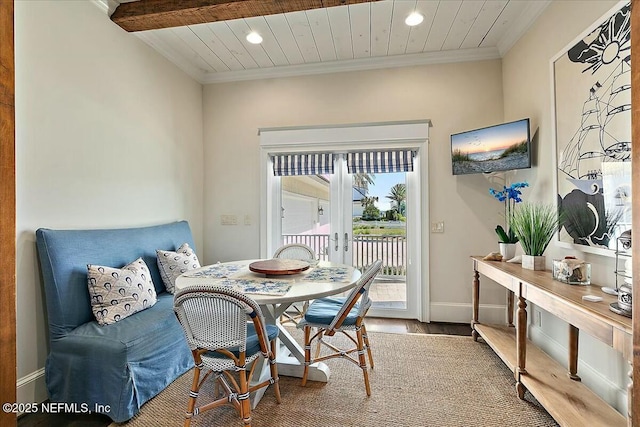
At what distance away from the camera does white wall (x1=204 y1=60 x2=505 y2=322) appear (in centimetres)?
339

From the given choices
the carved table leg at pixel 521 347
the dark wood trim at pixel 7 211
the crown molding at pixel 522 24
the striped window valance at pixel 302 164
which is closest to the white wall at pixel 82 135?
the dark wood trim at pixel 7 211

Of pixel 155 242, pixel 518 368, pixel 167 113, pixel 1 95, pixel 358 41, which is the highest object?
pixel 358 41

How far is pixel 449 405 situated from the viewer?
201 centimetres

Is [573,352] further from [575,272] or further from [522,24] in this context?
[522,24]

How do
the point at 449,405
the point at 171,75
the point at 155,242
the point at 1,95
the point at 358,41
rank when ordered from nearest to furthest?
1. the point at 1,95
2. the point at 449,405
3. the point at 155,242
4. the point at 358,41
5. the point at 171,75

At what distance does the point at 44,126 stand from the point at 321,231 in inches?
106

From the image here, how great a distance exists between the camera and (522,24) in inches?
110

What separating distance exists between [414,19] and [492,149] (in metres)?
1.38

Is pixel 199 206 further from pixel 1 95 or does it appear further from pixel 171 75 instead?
pixel 1 95

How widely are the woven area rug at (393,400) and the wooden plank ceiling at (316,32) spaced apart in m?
2.85

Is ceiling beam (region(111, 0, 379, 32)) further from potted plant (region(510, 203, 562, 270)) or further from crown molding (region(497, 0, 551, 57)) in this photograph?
potted plant (region(510, 203, 562, 270))

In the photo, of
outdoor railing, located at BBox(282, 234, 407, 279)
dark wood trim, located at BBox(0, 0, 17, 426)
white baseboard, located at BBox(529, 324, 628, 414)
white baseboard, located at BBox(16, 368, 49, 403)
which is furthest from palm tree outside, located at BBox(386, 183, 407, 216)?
white baseboard, located at BBox(16, 368, 49, 403)

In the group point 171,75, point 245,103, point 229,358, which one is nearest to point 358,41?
point 245,103

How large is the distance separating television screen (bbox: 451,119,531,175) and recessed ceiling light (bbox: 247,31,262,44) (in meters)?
2.21
